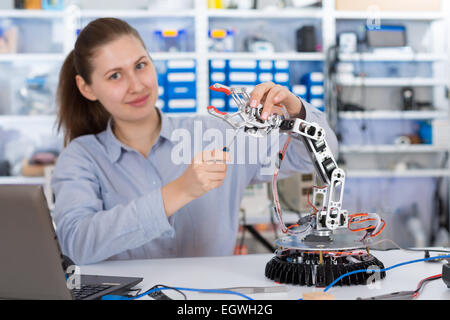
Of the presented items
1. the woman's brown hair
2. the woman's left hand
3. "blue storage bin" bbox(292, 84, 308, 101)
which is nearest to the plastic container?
"blue storage bin" bbox(292, 84, 308, 101)

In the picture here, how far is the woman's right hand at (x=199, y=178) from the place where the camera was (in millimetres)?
918

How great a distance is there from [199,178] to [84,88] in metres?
0.71

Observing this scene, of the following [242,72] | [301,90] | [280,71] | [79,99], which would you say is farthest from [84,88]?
[301,90]

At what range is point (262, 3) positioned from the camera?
3.52 metres

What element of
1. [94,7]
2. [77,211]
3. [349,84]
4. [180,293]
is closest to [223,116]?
[180,293]

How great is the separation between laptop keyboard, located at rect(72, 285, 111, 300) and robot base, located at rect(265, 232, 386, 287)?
316mm

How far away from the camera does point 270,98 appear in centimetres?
94

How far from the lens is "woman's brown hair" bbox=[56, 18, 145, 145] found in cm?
138

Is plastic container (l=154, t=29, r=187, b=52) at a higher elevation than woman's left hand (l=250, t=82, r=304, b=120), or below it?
higher

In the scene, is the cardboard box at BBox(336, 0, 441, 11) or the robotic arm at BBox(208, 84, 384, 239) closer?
the robotic arm at BBox(208, 84, 384, 239)

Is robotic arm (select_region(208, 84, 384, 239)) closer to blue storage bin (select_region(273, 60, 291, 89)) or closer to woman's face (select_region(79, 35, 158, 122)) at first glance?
woman's face (select_region(79, 35, 158, 122))

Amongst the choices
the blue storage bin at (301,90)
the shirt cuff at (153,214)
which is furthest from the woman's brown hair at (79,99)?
the blue storage bin at (301,90)

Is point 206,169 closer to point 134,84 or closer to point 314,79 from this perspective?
point 134,84
